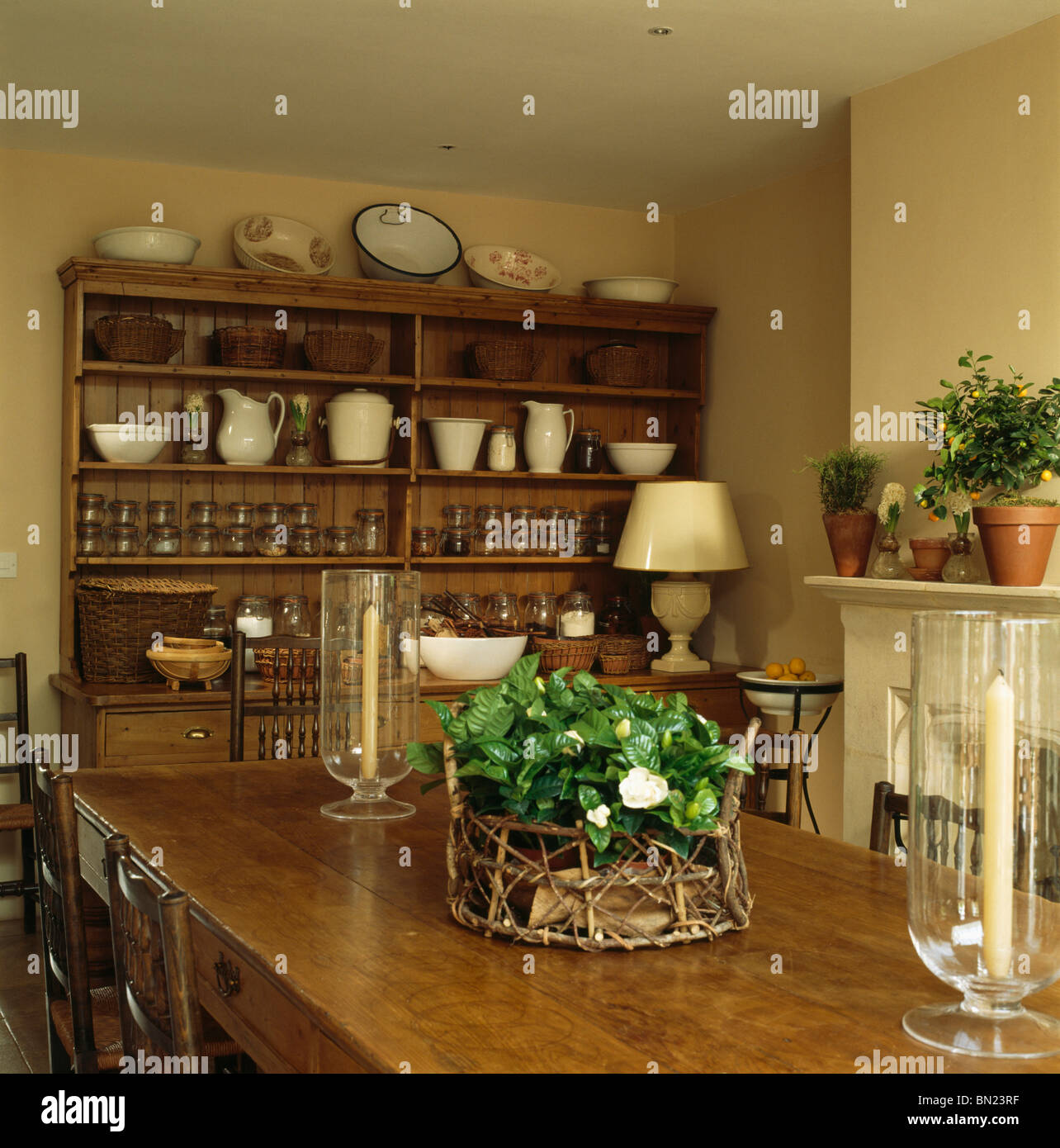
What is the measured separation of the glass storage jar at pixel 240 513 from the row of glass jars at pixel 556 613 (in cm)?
83

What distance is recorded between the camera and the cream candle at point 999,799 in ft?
3.41

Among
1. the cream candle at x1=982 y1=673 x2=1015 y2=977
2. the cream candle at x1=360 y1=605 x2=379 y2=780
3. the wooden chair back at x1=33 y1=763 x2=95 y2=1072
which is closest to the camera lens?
the cream candle at x1=982 y1=673 x2=1015 y2=977

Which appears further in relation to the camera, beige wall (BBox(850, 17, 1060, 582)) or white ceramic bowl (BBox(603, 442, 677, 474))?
white ceramic bowl (BBox(603, 442, 677, 474))

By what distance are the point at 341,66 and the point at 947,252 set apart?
1708 millimetres

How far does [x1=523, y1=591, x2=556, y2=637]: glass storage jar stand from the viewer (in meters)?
4.77

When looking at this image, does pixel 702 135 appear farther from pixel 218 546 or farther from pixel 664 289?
pixel 218 546

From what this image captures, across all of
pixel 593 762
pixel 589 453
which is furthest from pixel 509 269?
pixel 593 762

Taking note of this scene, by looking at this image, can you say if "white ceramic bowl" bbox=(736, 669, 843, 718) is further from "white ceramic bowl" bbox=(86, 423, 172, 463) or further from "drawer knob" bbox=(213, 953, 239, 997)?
"drawer knob" bbox=(213, 953, 239, 997)

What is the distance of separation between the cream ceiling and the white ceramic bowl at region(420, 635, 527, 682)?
63.8 inches

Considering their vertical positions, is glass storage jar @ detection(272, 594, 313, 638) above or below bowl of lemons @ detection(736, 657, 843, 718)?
above

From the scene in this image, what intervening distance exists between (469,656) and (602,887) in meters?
2.79

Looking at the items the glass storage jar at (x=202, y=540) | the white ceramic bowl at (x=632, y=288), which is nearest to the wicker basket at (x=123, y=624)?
the glass storage jar at (x=202, y=540)

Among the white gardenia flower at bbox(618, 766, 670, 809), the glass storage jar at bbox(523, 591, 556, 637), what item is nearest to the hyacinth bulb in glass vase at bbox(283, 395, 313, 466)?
the glass storage jar at bbox(523, 591, 556, 637)
